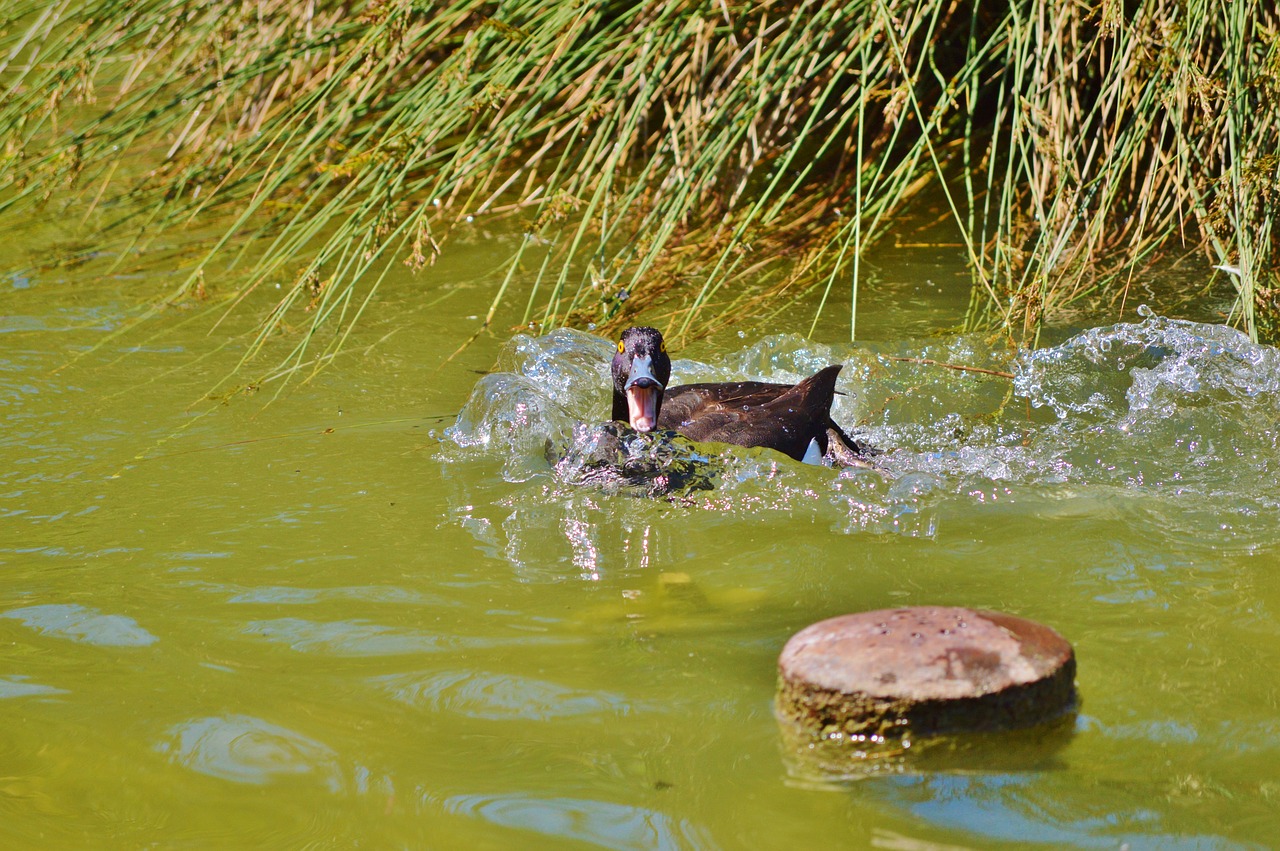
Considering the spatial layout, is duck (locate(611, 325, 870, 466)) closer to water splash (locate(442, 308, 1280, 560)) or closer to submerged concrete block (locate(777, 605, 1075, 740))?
water splash (locate(442, 308, 1280, 560))

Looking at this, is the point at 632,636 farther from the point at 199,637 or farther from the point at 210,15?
the point at 210,15

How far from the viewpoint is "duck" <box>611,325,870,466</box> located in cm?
433

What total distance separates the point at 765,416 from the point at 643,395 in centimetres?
42

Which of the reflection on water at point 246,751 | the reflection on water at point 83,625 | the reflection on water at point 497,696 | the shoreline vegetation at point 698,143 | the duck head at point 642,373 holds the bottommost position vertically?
the reflection on water at point 246,751

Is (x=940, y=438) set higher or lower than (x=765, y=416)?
lower

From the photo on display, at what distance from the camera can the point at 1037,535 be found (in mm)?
3510

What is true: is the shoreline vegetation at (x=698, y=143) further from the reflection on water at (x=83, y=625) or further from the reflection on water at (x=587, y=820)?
the reflection on water at (x=587, y=820)

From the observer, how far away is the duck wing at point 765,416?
4312 millimetres

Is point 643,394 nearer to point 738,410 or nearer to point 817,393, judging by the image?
point 738,410

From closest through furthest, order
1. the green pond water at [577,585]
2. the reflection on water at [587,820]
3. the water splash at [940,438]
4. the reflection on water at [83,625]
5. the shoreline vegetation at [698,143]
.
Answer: the reflection on water at [587,820] → the green pond water at [577,585] → the reflection on water at [83,625] → the water splash at [940,438] → the shoreline vegetation at [698,143]

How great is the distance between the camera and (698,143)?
520 centimetres

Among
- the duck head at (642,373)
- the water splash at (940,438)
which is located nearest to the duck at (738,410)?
the duck head at (642,373)

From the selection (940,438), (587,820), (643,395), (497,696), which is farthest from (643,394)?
(587,820)

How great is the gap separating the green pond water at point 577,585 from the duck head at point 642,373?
29 centimetres
